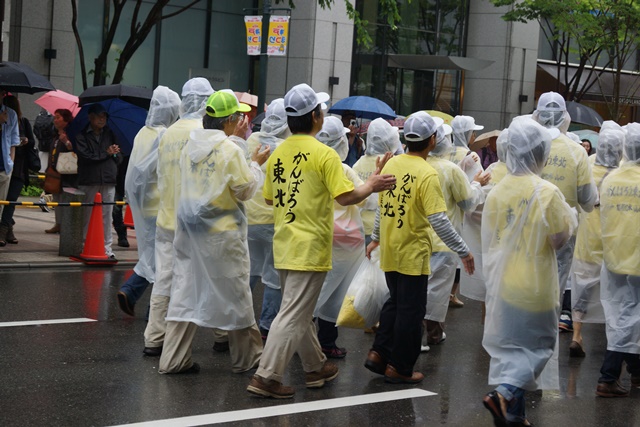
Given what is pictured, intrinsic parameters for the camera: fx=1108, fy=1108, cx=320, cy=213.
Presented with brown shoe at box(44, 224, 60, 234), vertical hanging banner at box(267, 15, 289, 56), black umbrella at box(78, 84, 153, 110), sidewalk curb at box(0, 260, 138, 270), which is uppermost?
vertical hanging banner at box(267, 15, 289, 56)

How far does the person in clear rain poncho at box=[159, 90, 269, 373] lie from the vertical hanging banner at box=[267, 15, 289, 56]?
30.5ft

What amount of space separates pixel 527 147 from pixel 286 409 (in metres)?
2.26

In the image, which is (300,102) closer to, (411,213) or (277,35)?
(411,213)

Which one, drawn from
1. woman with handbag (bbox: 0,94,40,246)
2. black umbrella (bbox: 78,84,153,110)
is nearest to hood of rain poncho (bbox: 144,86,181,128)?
black umbrella (bbox: 78,84,153,110)

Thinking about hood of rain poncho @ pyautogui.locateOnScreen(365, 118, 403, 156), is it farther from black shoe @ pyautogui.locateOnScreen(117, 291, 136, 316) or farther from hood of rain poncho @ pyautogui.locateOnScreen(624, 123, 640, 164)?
black shoe @ pyautogui.locateOnScreen(117, 291, 136, 316)

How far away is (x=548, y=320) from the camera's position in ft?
22.2

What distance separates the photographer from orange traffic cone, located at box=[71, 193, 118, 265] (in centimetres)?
1328

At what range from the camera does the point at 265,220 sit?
9.23 m

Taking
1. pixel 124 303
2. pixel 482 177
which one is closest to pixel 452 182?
pixel 482 177

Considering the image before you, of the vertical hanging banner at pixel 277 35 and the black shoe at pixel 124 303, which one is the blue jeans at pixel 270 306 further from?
the vertical hanging banner at pixel 277 35

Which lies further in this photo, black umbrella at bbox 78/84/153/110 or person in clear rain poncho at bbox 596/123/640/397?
black umbrella at bbox 78/84/153/110

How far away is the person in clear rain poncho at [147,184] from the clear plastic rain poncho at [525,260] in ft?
12.3

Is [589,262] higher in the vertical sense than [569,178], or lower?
lower

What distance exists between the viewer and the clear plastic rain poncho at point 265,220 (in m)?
9.22
